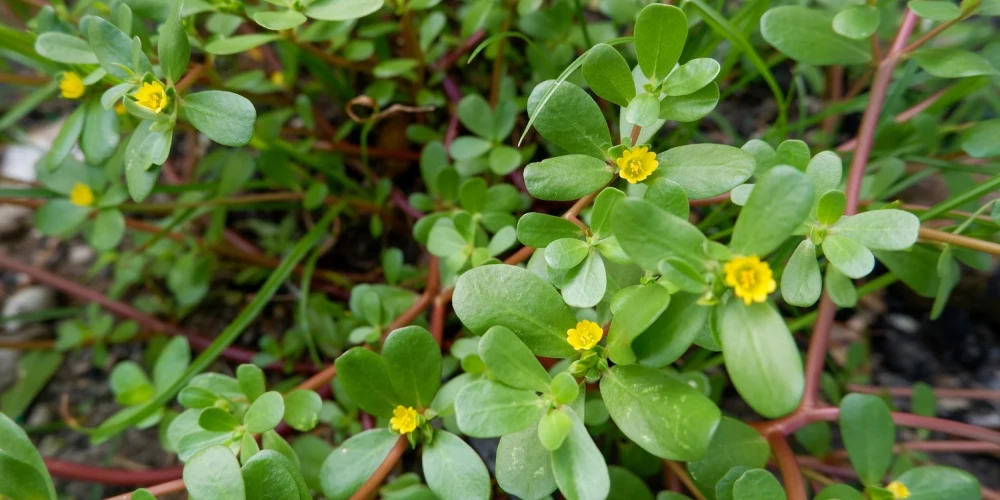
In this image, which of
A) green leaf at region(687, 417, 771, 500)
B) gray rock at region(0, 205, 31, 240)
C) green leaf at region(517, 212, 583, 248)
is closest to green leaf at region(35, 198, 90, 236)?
gray rock at region(0, 205, 31, 240)

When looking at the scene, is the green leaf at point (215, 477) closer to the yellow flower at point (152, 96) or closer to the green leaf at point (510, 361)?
the green leaf at point (510, 361)

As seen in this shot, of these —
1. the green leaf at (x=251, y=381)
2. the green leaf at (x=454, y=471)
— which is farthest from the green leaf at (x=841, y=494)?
the green leaf at (x=251, y=381)

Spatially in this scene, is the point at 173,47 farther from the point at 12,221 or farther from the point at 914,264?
the point at 12,221

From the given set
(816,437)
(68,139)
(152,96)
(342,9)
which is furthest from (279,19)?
(816,437)

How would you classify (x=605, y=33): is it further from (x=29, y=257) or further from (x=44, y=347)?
(x=29, y=257)

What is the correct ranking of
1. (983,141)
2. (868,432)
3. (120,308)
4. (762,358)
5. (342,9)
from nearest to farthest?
(762,358), (868,432), (342,9), (983,141), (120,308)

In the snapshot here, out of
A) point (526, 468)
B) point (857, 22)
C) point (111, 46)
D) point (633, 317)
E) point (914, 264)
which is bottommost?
point (526, 468)

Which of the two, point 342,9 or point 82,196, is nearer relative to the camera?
point 342,9
